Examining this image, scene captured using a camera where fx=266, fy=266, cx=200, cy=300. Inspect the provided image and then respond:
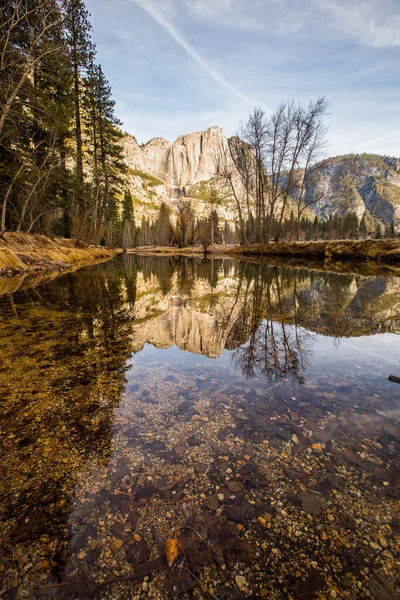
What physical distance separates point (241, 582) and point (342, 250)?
70.9 feet

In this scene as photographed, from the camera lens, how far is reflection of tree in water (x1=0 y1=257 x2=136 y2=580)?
1.65m

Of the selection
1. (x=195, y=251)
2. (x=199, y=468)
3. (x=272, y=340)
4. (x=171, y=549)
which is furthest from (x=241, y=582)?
(x=195, y=251)

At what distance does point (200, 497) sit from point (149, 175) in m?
214

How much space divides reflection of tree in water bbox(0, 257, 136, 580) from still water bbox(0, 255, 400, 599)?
0.5 inches

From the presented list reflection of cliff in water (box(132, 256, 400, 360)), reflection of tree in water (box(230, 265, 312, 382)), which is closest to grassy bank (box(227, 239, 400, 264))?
reflection of cliff in water (box(132, 256, 400, 360))

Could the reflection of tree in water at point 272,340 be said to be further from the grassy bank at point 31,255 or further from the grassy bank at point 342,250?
the grassy bank at point 342,250

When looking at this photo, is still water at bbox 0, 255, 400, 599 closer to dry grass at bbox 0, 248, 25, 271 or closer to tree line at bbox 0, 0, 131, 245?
dry grass at bbox 0, 248, 25, 271

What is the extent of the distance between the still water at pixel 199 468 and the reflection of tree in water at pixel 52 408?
1 centimetres

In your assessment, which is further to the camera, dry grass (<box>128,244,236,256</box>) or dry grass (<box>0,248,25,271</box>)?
dry grass (<box>128,244,236,256</box>)

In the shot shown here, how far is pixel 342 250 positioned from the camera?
64.3ft

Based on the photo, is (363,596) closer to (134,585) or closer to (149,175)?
(134,585)

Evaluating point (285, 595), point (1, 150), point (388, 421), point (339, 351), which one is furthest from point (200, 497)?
point (1, 150)

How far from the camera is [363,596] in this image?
1215 mm

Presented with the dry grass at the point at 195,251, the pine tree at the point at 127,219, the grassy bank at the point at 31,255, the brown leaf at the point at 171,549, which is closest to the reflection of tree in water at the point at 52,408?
the brown leaf at the point at 171,549
